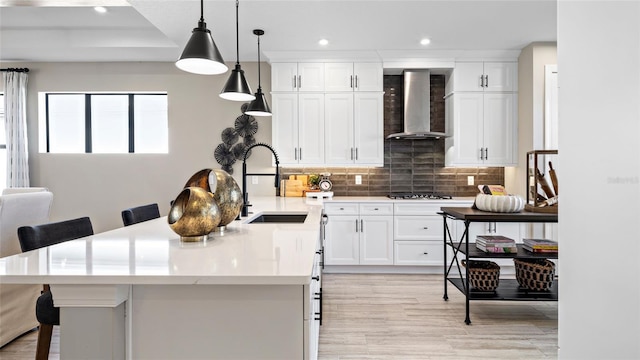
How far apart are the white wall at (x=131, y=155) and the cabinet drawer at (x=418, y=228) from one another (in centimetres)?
190

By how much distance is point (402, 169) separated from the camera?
468cm

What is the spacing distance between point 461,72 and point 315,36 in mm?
1866

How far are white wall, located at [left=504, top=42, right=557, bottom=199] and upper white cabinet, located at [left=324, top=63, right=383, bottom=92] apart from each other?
166 centimetres

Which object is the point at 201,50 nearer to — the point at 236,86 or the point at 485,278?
the point at 236,86

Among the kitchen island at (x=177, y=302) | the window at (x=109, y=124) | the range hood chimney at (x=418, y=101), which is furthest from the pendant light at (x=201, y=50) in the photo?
the window at (x=109, y=124)

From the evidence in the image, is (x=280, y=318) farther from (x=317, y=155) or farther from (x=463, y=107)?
(x=463, y=107)

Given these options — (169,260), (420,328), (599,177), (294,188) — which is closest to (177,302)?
(169,260)

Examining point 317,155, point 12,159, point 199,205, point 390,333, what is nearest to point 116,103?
point 12,159

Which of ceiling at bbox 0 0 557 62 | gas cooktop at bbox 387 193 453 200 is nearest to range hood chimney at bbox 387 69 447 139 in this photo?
ceiling at bbox 0 0 557 62

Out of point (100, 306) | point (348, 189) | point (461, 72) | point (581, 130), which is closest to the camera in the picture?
point (581, 130)

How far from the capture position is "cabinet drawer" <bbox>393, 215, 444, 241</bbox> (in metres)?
4.09

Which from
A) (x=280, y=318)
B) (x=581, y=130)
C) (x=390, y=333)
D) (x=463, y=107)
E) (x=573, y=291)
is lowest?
(x=390, y=333)

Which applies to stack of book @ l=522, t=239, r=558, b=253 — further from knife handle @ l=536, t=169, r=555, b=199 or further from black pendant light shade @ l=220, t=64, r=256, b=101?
black pendant light shade @ l=220, t=64, r=256, b=101

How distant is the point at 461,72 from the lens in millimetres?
4270
